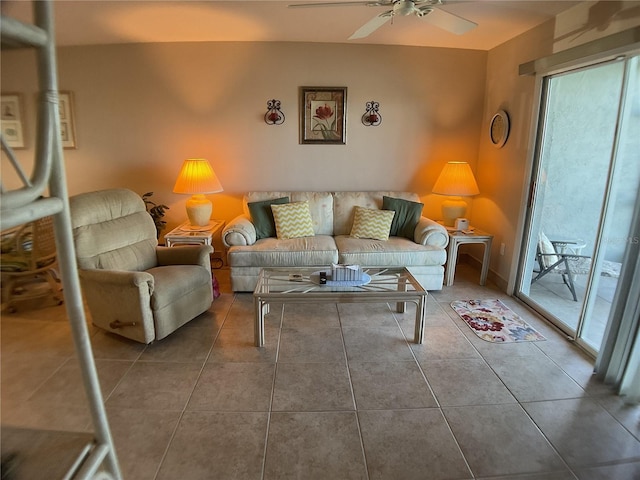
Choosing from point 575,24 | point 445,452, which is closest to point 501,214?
point 575,24

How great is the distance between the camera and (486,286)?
13.0ft

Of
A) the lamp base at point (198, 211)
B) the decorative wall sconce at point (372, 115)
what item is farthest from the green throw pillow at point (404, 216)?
the lamp base at point (198, 211)

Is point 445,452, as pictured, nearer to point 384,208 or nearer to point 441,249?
point 441,249

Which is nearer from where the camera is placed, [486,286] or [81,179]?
[486,286]

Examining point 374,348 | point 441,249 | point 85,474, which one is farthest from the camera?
point 441,249

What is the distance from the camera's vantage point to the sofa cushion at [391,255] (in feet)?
11.8

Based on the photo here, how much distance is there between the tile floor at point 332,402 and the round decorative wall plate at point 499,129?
1.86m

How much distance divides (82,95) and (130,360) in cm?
307

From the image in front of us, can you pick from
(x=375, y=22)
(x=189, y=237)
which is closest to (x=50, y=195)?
(x=375, y=22)

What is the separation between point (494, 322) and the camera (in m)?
3.16

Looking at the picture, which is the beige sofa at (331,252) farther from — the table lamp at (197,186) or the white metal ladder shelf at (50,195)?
the white metal ladder shelf at (50,195)

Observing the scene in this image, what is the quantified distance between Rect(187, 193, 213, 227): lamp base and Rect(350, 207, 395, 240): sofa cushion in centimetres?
154

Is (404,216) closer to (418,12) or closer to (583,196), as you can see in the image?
(583,196)

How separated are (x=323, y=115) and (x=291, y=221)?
1279mm
